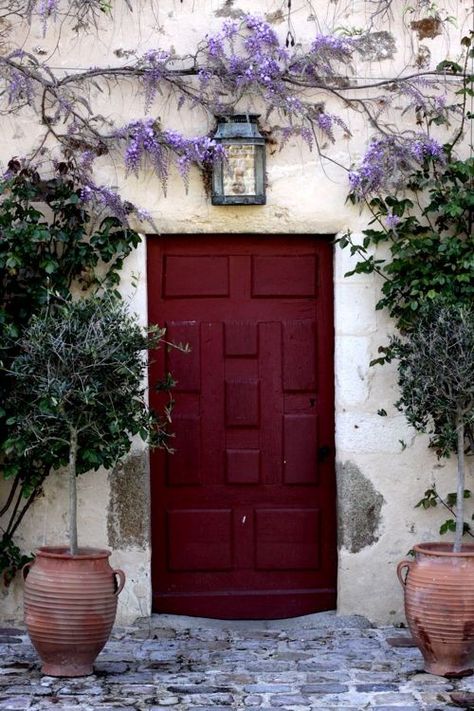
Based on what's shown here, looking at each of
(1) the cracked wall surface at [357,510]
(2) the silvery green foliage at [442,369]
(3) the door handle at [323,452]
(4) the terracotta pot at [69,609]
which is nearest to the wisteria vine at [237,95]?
(2) the silvery green foliage at [442,369]

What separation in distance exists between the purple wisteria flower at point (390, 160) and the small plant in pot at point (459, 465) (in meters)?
0.83

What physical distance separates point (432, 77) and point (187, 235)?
1.53 meters

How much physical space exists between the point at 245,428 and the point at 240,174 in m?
1.33

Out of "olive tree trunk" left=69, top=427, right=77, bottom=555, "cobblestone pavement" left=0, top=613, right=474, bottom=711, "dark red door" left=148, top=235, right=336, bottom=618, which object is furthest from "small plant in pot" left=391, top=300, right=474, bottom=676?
"olive tree trunk" left=69, top=427, right=77, bottom=555

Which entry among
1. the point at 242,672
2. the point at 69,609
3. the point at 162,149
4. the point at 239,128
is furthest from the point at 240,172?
the point at 242,672

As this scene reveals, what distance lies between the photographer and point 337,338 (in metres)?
6.11

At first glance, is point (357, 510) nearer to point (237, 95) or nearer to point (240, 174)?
point (240, 174)

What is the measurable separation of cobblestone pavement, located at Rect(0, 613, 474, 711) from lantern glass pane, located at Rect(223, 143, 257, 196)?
2237 millimetres

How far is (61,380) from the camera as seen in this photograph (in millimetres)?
5148

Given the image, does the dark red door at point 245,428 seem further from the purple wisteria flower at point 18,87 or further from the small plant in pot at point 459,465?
the purple wisteria flower at point 18,87

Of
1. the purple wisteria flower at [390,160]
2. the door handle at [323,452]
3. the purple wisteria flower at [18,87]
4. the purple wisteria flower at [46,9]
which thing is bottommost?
the door handle at [323,452]

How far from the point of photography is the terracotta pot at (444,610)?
5121mm

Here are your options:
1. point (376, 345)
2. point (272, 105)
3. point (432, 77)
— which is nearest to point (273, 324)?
point (376, 345)

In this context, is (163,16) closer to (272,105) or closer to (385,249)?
(272,105)
